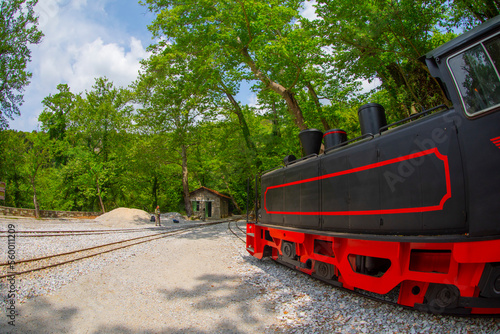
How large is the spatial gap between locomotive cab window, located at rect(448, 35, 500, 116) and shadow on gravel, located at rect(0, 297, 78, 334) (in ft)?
20.2

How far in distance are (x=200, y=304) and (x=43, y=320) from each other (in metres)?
2.50

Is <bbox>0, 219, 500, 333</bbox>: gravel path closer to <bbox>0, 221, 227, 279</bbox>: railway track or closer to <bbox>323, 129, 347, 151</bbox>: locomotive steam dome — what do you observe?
<bbox>0, 221, 227, 279</bbox>: railway track

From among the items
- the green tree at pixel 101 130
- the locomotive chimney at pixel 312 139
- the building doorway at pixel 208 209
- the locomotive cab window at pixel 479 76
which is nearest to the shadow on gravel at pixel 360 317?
the locomotive cab window at pixel 479 76

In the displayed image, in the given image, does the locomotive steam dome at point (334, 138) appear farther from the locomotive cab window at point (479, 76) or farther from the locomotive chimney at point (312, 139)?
the locomotive cab window at point (479, 76)

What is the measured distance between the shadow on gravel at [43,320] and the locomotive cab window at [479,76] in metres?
6.15

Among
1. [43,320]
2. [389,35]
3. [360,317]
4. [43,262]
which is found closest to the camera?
[360,317]

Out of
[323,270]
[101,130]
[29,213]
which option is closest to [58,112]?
[101,130]

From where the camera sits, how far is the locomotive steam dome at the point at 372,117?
4.89 metres

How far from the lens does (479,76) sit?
287 centimetres

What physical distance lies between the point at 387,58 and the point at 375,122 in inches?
270

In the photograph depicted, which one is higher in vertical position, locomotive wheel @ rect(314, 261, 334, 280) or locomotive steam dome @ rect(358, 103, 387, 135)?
locomotive steam dome @ rect(358, 103, 387, 135)

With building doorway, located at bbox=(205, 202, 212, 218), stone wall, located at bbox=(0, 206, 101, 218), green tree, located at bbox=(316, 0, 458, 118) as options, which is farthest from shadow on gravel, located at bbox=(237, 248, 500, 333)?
building doorway, located at bbox=(205, 202, 212, 218)

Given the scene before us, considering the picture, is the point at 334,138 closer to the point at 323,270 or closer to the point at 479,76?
the point at 323,270

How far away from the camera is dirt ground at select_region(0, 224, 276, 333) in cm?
401
